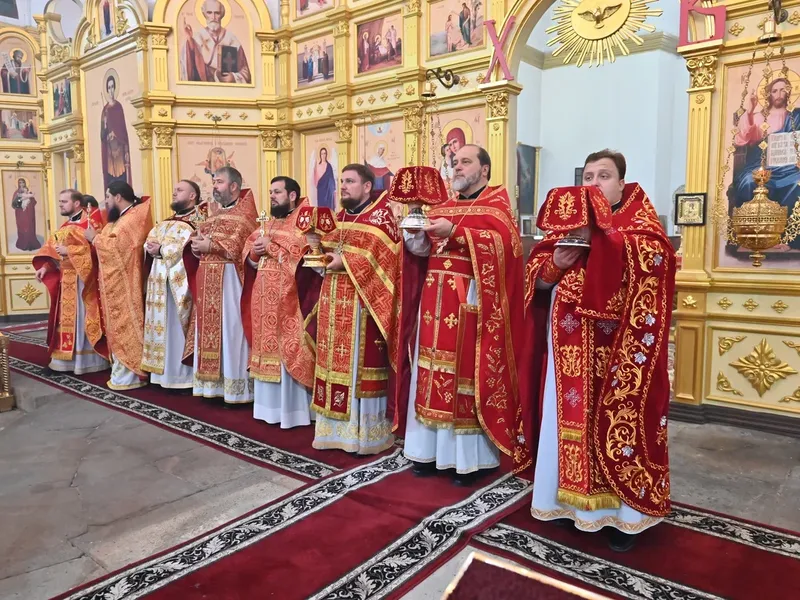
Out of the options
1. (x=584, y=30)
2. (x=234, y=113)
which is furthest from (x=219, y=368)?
(x=234, y=113)

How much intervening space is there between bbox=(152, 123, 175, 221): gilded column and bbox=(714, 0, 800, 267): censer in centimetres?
807

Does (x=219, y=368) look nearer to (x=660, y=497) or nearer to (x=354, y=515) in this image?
(x=354, y=515)

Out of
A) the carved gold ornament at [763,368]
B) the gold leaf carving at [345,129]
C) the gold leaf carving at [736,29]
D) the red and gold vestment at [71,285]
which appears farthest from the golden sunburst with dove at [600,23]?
the red and gold vestment at [71,285]

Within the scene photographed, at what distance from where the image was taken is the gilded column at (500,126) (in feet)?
23.4

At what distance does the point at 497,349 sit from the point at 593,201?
1.28m

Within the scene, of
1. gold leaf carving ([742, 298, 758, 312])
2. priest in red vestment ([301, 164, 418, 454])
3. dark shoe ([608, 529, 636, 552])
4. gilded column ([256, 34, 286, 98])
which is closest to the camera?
dark shoe ([608, 529, 636, 552])

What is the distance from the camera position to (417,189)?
3.57 metres

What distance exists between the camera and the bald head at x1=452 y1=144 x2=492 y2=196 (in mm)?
3852

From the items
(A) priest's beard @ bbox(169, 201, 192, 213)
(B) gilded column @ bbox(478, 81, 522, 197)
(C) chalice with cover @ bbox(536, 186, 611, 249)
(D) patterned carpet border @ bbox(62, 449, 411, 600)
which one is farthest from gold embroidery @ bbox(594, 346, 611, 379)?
(A) priest's beard @ bbox(169, 201, 192, 213)

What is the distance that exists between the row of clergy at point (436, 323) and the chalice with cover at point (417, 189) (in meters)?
0.01

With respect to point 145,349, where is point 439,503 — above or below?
below

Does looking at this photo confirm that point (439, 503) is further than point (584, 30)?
No

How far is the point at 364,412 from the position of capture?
14.6 feet

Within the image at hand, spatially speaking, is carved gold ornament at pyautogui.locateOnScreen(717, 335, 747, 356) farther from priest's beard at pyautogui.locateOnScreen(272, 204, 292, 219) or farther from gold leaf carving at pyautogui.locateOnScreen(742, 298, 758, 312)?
priest's beard at pyautogui.locateOnScreen(272, 204, 292, 219)
